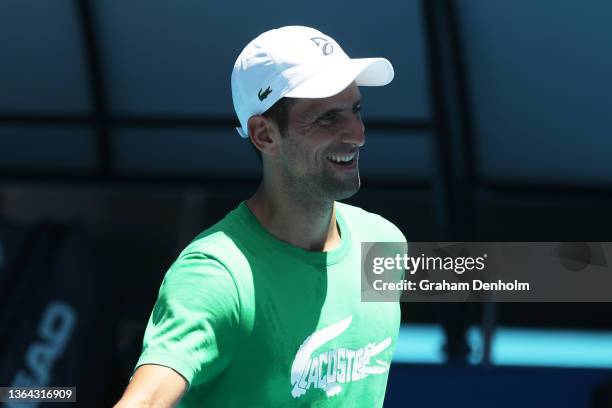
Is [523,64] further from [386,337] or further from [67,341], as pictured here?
[386,337]

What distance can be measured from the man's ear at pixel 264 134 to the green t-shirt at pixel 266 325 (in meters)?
0.15

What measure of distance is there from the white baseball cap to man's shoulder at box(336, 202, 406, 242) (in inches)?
17.2

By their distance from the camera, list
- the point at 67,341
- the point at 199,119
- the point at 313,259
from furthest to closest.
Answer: the point at 199,119
the point at 67,341
the point at 313,259

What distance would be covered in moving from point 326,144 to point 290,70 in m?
0.19

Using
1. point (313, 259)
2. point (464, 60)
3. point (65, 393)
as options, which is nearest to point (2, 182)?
point (65, 393)

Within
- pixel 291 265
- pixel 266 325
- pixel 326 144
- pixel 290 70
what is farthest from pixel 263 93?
pixel 266 325

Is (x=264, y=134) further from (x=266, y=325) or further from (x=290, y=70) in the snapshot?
(x=266, y=325)

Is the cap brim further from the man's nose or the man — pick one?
the man's nose

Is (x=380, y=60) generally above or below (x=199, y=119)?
below

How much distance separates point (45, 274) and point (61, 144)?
3.54 ft

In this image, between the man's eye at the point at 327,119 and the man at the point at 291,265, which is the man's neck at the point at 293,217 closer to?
the man at the point at 291,265

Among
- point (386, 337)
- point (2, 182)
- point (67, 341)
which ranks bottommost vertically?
point (386, 337)

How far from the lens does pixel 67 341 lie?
5449 millimetres

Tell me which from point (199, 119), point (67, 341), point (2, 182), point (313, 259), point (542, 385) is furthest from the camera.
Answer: point (2, 182)
